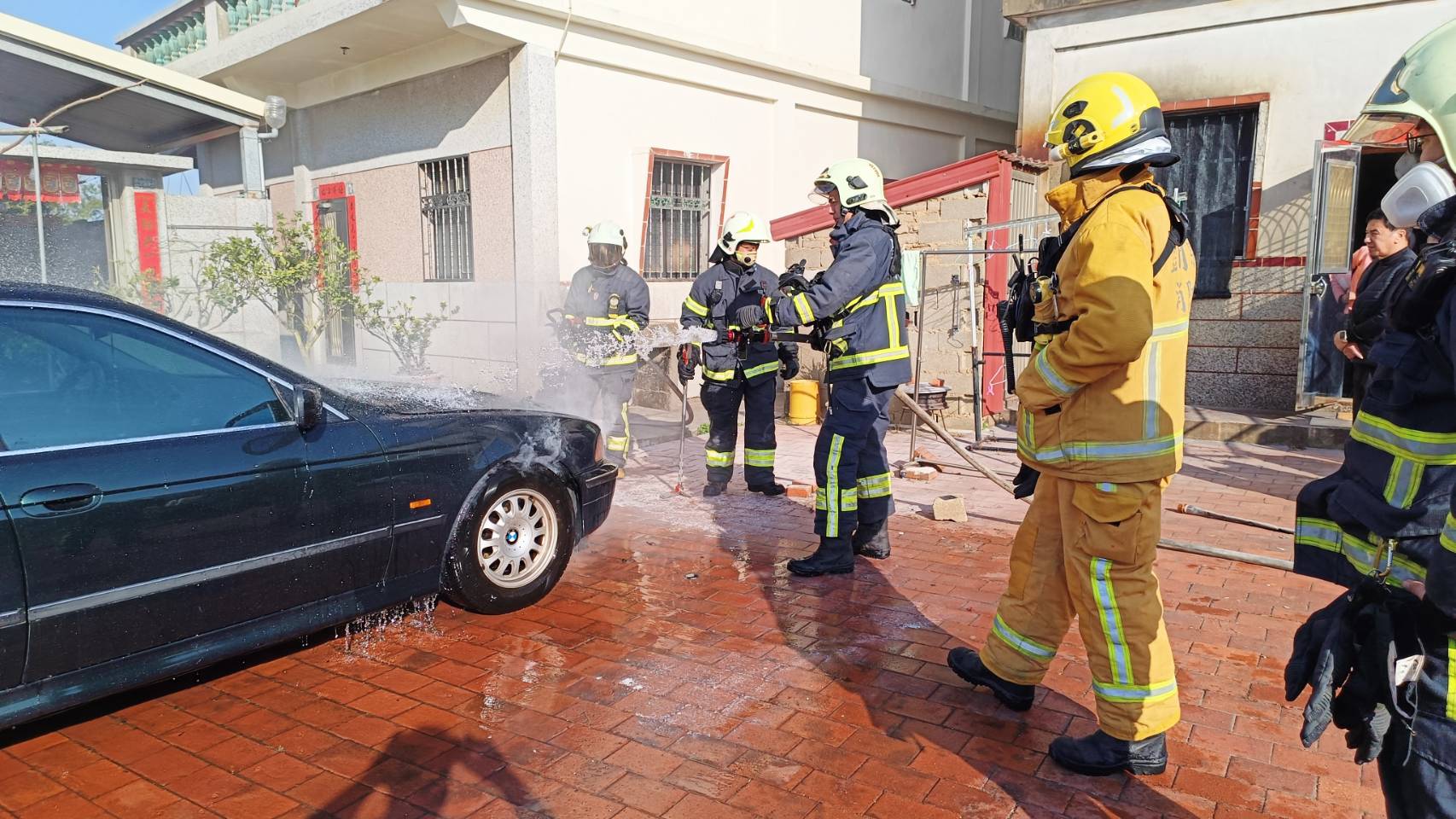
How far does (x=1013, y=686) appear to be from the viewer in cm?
334

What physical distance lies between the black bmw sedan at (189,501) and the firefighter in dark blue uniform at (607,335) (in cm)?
345

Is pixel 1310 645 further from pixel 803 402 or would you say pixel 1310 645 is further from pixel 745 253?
pixel 803 402

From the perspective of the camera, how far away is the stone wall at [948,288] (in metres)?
9.27

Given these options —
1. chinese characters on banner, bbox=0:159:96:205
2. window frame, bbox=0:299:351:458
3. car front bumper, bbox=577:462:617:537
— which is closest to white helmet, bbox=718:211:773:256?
car front bumper, bbox=577:462:617:537

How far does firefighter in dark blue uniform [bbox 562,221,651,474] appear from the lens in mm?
7664

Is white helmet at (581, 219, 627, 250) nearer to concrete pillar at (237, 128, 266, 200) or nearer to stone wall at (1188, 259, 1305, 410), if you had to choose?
concrete pillar at (237, 128, 266, 200)

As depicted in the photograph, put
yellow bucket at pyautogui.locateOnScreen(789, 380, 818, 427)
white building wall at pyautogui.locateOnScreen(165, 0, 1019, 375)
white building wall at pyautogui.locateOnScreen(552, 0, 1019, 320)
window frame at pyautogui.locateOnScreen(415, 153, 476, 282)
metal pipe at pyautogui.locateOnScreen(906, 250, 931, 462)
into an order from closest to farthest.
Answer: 1. metal pipe at pyautogui.locateOnScreen(906, 250, 931, 462)
2. white building wall at pyautogui.locateOnScreen(165, 0, 1019, 375)
3. white building wall at pyautogui.locateOnScreen(552, 0, 1019, 320)
4. yellow bucket at pyautogui.locateOnScreen(789, 380, 818, 427)
5. window frame at pyautogui.locateOnScreen(415, 153, 476, 282)

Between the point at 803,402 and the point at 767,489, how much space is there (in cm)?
333

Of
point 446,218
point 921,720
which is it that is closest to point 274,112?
point 446,218

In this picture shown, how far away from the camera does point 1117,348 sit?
107 inches

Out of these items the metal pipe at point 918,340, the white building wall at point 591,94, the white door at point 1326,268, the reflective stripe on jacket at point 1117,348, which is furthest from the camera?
the white building wall at point 591,94

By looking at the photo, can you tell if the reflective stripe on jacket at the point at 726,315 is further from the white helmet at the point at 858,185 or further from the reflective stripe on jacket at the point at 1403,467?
the reflective stripe on jacket at the point at 1403,467

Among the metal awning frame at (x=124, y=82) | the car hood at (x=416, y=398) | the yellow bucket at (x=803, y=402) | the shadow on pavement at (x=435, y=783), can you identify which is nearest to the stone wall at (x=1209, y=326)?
the yellow bucket at (x=803, y=402)

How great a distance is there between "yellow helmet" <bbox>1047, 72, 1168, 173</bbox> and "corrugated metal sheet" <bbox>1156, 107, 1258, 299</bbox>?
6.98m
